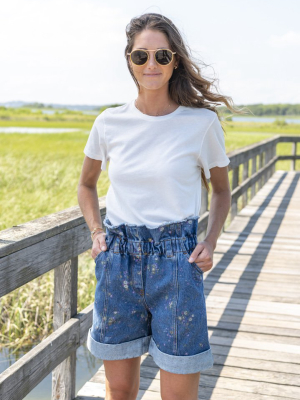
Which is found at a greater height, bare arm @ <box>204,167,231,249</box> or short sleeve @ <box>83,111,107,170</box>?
short sleeve @ <box>83,111,107,170</box>

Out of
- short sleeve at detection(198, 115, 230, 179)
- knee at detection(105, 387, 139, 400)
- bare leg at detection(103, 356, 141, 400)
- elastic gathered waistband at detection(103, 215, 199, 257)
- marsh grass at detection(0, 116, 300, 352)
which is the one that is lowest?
marsh grass at detection(0, 116, 300, 352)

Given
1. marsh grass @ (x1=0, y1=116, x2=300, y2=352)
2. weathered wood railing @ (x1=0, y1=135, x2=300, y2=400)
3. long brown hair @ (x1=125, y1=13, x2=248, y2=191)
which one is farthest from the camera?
marsh grass @ (x1=0, y1=116, x2=300, y2=352)

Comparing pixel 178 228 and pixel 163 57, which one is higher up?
pixel 163 57

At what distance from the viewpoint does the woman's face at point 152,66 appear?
5.49 feet

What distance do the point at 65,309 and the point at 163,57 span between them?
117 centimetres

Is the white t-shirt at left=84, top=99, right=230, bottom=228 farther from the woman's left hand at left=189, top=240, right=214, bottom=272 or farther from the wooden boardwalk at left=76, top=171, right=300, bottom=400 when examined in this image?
the wooden boardwalk at left=76, top=171, right=300, bottom=400

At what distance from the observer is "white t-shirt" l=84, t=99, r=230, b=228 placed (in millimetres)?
1621

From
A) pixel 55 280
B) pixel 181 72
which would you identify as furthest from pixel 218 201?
pixel 55 280

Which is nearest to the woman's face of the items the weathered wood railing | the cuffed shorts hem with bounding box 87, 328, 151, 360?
the weathered wood railing

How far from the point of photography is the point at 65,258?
222 centimetres

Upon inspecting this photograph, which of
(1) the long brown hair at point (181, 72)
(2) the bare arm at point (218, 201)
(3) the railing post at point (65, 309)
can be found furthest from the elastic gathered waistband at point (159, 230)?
(3) the railing post at point (65, 309)

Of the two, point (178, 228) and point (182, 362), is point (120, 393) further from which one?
point (178, 228)

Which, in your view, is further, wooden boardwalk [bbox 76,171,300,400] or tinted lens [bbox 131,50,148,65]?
wooden boardwalk [bbox 76,171,300,400]

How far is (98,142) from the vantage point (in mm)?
1814
